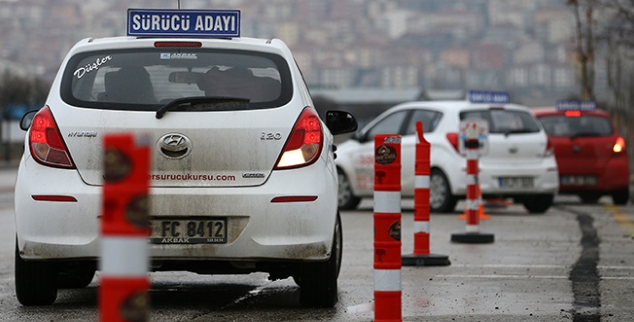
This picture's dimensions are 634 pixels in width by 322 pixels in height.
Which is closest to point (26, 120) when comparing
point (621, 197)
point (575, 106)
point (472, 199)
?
point (472, 199)

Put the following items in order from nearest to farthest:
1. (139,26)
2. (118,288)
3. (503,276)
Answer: (118,288) < (139,26) < (503,276)

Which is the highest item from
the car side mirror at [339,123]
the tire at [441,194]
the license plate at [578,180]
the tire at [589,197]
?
the car side mirror at [339,123]

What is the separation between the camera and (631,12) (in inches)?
1174

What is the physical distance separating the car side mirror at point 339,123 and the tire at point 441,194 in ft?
29.8

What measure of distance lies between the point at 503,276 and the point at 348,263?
59.8 inches

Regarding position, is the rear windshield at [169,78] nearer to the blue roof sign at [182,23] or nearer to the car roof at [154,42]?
the car roof at [154,42]

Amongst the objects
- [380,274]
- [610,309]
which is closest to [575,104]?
[610,309]

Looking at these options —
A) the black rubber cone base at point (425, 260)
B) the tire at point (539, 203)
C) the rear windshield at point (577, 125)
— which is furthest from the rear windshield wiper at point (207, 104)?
the rear windshield at point (577, 125)

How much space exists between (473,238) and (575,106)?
382 inches

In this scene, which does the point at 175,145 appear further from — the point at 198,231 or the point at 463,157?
the point at 463,157

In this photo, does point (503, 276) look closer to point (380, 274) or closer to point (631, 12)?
point (380, 274)

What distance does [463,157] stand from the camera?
18.0 m

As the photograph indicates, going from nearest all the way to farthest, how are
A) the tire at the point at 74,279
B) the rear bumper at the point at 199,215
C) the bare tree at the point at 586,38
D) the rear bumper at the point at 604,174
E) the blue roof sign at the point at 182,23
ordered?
the rear bumper at the point at 199,215
the blue roof sign at the point at 182,23
the tire at the point at 74,279
the rear bumper at the point at 604,174
the bare tree at the point at 586,38

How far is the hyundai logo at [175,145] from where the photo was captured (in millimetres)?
7566
